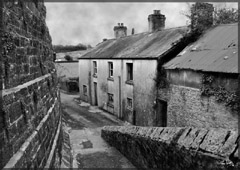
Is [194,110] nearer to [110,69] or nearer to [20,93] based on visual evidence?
[20,93]

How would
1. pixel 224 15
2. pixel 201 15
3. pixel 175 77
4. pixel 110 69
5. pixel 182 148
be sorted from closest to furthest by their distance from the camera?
pixel 182 148, pixel 175 77, pixel 201 15, pixel 224 15, pixel 110 69

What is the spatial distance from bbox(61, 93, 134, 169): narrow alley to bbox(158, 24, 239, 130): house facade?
360 centimetres

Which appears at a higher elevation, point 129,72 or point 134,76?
point 129,72

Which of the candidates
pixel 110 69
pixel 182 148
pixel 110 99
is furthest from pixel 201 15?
pixel 110 99

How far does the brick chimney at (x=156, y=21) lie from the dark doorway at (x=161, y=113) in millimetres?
7622

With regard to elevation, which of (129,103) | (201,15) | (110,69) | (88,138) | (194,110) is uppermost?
(201,15)

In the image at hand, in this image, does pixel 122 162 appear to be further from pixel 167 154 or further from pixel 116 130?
pixel 167 154

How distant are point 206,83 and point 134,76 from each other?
644cm

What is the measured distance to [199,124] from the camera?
31.6 feet

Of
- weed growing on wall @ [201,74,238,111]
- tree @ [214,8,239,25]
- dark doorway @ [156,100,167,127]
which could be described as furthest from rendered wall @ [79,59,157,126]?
tree @ [214,8,239,25]

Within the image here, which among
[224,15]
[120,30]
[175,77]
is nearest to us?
[175,77]

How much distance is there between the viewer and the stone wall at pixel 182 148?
3.90 meters

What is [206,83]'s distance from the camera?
362 inches

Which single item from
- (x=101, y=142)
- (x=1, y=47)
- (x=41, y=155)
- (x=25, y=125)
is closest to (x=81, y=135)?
(x=101, y=142)
